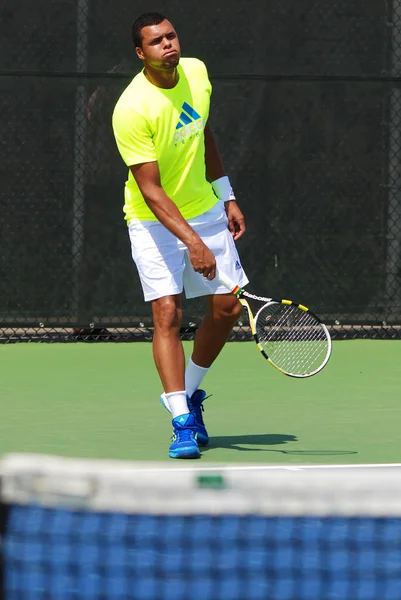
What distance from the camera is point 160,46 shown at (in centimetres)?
535

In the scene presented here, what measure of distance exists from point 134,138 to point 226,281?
62 centimetres

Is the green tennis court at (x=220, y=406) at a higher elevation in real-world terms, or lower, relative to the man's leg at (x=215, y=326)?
lower

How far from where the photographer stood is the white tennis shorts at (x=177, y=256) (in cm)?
545

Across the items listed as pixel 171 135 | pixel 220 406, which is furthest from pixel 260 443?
pixel 171 135

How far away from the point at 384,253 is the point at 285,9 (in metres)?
1.57

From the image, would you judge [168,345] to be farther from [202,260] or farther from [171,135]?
[171,135]

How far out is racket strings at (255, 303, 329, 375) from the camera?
20.1 ft

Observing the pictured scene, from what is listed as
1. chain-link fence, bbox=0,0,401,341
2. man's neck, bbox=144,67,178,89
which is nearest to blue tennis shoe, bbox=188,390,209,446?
man's neck, bbox=144,67,178,89

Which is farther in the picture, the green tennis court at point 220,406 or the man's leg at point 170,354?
the green tennis court at point 220,406

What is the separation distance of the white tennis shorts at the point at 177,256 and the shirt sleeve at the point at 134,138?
27 centimetres

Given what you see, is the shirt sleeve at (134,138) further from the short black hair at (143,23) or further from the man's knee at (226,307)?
the man's knee at (226,307)

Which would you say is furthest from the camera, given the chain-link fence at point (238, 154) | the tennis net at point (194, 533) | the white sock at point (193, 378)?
the chain-link fence at point (238, 154)

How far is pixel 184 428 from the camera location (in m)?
5.35

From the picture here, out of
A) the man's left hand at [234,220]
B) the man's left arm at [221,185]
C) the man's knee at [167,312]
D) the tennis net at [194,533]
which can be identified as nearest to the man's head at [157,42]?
the man's left arm at [221,185]
